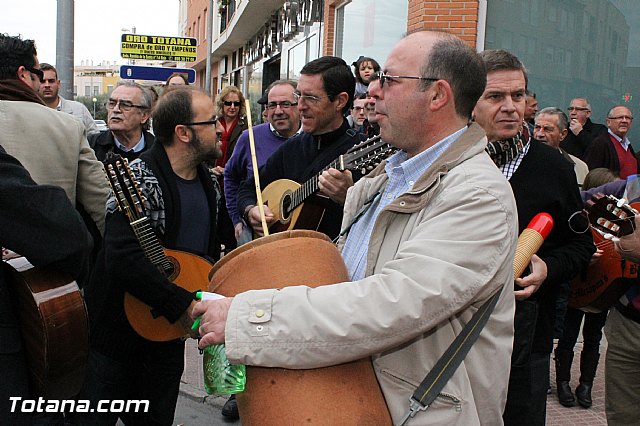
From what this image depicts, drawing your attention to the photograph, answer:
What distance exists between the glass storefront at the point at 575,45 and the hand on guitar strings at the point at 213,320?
7198 mm

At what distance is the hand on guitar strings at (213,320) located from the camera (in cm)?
176

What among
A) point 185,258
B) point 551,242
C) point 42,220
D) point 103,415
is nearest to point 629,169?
point 551,242

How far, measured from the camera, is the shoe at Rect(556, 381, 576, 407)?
17.1 feet

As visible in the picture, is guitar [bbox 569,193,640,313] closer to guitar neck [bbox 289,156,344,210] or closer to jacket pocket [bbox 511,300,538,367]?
jacket pocket [bbox 511,300,538,367]

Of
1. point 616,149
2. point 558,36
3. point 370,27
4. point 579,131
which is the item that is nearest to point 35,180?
point 616,149

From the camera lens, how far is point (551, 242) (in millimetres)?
3072

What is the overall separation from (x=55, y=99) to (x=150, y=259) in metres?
4.45

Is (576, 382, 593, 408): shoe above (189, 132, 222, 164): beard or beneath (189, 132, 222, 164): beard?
beneath

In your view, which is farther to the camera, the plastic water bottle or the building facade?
the building facade

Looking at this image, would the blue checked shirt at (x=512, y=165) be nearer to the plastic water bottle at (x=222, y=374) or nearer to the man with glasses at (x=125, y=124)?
the plastic water bottle at (x=222, y=374)

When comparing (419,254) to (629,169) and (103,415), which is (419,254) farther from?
(629,169)

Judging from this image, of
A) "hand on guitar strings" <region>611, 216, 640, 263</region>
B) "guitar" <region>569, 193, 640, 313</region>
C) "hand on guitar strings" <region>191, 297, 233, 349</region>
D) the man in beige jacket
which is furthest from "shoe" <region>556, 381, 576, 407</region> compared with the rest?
"hand on guitar strings" <region>191, 297, 233, 349</region>

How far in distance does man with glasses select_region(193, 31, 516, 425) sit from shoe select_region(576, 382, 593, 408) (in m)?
3.65

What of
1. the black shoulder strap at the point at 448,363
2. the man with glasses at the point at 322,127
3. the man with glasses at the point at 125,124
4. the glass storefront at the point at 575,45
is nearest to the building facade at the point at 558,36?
the glass storefront at the point at 575,45
